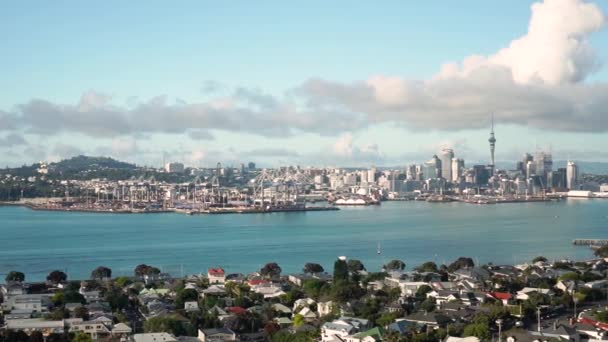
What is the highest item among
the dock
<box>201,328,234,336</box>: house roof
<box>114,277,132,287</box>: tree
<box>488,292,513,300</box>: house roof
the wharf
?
the wharf

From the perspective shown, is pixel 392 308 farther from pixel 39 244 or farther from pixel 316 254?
pixel 39 244

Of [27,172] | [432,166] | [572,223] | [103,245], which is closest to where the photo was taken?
[103,245]

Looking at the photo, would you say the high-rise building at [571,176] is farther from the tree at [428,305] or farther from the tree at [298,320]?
the tree at [298,320]

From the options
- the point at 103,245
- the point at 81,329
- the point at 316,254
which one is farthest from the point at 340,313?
the point at 103,245

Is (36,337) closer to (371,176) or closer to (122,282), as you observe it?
(122,282)

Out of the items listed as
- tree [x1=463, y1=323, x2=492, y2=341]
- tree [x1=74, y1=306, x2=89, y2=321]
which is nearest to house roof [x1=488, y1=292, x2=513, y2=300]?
tree [x1=463, y1=323, x2=492, y2=341]

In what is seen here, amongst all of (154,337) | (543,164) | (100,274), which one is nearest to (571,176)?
(543,164)

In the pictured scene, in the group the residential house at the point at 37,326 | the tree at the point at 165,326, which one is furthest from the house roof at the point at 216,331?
the residential house at the point at 37,326

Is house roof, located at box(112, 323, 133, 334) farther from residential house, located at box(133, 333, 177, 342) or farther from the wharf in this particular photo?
the wharf
